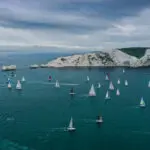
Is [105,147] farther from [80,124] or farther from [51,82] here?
[51,82]

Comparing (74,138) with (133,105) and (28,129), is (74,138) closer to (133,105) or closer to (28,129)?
(28,129)

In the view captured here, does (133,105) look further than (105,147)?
Yes

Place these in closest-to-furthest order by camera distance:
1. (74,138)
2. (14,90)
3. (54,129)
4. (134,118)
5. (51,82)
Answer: (74,138), (54,129), (134,118), (14,90), (51,82)

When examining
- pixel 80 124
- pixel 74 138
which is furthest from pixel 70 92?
pixel 74 138

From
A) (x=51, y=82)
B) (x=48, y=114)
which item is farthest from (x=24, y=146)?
(x=51, y=82)

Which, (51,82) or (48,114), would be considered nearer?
(48,114)

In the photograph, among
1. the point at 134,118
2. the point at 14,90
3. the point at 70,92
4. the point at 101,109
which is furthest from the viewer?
the point at 14,90
